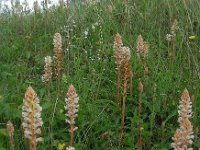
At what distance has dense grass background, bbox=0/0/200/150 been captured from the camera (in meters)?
2.40

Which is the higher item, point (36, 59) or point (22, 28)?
point (22, 28)

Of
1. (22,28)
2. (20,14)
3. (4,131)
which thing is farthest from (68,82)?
(20,14)

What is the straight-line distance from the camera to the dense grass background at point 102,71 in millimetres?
2400

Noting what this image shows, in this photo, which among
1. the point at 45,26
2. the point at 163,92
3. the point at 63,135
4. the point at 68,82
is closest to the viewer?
the point at 63,135

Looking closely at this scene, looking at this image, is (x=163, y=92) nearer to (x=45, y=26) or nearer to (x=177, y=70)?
(x=177, y=70)

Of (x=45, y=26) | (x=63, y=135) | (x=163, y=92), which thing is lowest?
(x=63, y=135)

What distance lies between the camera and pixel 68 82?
306 centimetres

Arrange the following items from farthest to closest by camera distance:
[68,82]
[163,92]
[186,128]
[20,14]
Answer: [20,14] < [68,82] < [163,92] < [186,128]

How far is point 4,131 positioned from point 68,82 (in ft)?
3.00

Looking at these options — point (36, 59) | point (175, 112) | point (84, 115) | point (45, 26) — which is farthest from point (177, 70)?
point (45, 26)

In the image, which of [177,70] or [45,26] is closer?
[177,70]

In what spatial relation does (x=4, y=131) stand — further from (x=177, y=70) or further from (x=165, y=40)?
(x=165, y=40)

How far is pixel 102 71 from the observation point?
3197 mm

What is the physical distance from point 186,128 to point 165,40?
229 centimetres
